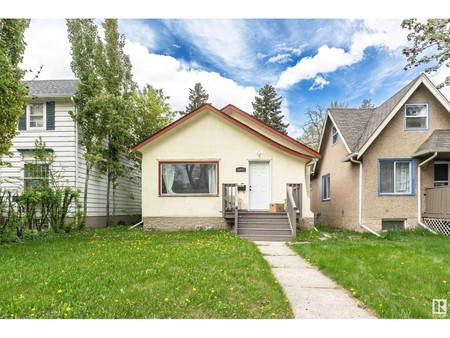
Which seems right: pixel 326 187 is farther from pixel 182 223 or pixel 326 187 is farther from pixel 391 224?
pixel 182 223

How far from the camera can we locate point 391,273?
14.1 ft

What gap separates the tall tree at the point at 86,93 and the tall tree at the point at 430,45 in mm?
12061

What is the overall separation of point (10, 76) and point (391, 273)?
844 centimetres

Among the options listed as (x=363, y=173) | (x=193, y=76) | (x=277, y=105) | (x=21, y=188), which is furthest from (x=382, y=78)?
(x=277, y=105)

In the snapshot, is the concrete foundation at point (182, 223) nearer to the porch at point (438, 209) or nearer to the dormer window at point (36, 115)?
the dormer window at point (36, 115)

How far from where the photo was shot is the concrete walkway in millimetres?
3027

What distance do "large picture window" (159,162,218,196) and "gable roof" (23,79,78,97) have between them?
482cm

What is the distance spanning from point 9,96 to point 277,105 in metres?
30.9

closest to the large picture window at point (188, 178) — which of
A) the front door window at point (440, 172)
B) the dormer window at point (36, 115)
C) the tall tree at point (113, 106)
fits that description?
Result: the tall tree at point (113, 106)

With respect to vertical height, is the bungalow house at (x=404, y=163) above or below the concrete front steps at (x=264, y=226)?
above

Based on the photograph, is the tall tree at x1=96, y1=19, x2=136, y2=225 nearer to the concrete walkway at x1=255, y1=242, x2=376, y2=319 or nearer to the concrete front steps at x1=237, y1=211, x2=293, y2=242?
the concrete front steps at x1=237, y1=211, x2=293, y2=242

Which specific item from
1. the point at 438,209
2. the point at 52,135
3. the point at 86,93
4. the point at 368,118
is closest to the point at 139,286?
the point at 86,93

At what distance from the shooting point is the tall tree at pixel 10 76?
19.7 feet

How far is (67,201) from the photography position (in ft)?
31.3
